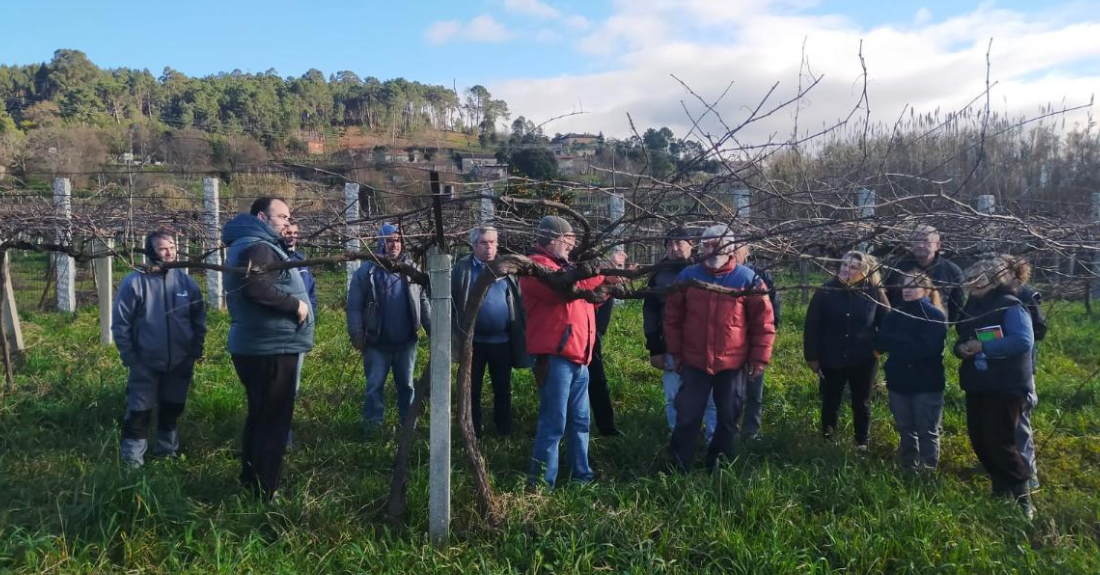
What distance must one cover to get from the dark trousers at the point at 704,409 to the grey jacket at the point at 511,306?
1170 mm

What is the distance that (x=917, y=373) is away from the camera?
4504 millimetres

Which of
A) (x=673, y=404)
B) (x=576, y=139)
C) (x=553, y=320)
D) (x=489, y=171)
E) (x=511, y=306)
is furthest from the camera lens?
(x=511, y=306)

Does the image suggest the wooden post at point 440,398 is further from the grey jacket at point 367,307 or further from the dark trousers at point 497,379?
the grey jacket at point 367,307

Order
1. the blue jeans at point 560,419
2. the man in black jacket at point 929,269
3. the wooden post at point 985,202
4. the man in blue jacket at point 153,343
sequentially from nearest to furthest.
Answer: the man in black jacket at point 929,269, the wooden post at point 985,202, the blue jeans at point 560,419, the man in blue jacket at point 153,343

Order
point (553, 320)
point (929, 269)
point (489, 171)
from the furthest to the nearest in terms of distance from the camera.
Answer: point (553, 320), point (929, 269), point (489, 171)

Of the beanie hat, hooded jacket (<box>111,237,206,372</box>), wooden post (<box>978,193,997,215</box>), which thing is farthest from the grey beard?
hooded jacket (<box>111,237,206,372</box>)

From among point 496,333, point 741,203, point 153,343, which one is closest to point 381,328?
point 496,333

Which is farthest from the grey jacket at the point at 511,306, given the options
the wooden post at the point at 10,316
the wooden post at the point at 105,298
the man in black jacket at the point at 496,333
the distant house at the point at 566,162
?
the wooden post at the point at 105,298

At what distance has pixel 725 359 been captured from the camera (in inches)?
173

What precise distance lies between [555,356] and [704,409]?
1.01 metres

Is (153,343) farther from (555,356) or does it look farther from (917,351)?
(917,351)

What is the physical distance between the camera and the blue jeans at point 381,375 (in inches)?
219

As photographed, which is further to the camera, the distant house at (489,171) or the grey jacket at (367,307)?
the grey jacket at (367,307)

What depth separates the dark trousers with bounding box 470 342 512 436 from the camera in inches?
207
